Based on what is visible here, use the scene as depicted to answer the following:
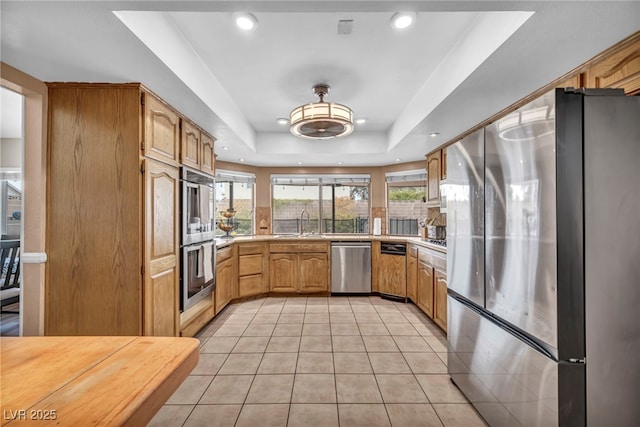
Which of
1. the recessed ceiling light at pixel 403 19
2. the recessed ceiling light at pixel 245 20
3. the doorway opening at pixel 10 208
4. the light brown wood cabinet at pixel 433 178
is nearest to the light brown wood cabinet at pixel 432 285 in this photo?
the light brown wood cabinet at pixel 433 178

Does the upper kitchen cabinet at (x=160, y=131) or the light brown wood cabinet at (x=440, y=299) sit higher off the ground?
the upper kitchen cabinet at (x=160, y=131)

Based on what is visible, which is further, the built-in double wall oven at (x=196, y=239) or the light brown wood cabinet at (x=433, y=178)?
the light brown wood cabinet at (x=433, y=178)

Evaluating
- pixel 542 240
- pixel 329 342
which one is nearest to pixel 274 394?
pixel 329 342

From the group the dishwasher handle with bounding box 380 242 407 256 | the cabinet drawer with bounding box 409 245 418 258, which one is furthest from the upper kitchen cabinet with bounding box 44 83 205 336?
the dishwasher handle with bounding box 380 242 407 256

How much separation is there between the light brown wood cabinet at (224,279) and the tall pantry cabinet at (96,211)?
1.51 metres

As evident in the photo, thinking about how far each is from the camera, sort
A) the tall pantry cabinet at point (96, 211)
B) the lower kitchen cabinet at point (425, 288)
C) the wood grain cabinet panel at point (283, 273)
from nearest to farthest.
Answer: the tall pantry cabinet at point (96, 211)
the lower kitchen cabinet at point (425, 288)
the wood grain cabinet panel at point (283, 273)

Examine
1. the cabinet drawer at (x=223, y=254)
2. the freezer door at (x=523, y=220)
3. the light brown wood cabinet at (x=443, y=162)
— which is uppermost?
the light brown wood cabinet at (x=443, y=162)

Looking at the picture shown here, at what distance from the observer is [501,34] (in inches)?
60.4

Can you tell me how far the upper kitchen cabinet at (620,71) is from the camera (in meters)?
1.44

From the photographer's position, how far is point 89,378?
718mm

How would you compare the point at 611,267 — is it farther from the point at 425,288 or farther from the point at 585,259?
the point at 425,288

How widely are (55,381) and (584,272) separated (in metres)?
1.83

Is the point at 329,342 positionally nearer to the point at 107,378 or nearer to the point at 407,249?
the point at 407,249

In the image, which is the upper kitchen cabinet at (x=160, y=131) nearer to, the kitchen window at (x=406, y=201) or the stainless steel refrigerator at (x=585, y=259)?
the stainless steel refrigerator at (x=585, y=259)
